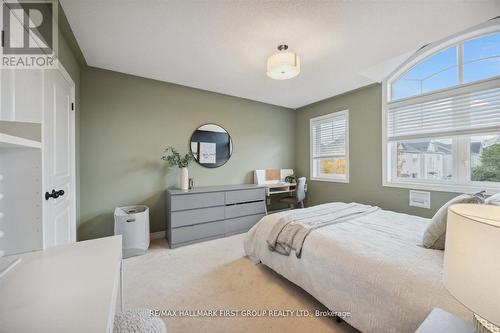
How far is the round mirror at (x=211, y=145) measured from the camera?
11.3ft

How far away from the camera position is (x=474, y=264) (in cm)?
53

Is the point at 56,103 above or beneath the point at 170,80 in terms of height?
beneath

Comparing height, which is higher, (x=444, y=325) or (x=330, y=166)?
(x=330, y=166)

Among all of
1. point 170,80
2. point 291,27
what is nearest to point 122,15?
point 170,80

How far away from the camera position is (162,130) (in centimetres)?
313

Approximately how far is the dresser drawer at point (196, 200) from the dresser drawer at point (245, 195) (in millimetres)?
127

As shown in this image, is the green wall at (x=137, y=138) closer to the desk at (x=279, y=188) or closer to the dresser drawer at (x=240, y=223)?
the desk at (x=279, y=188)

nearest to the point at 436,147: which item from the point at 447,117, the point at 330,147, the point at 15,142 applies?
the point at 447,117

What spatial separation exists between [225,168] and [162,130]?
4.16 ft

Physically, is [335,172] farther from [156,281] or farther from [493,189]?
[156,281]

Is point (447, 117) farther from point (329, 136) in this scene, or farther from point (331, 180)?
point (331, 180)

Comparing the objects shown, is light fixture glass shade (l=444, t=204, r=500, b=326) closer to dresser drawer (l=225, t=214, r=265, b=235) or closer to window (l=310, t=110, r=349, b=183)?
dresser drawer (l=225, t=214, r=265, b=235)

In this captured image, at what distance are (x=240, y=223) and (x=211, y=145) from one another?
1.47m
